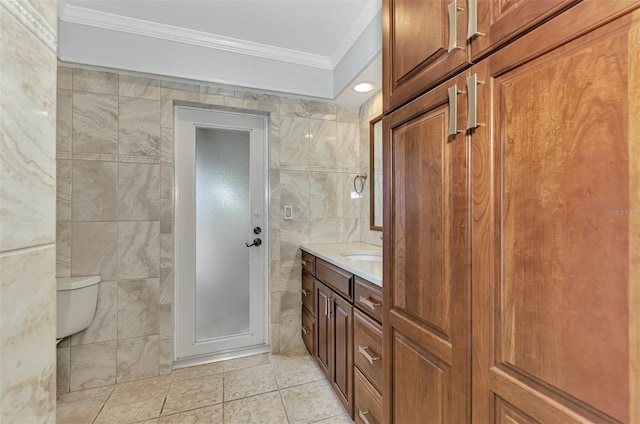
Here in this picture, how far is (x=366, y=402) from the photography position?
1421 millimetres

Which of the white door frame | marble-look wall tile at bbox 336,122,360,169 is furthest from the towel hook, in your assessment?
the white door frame

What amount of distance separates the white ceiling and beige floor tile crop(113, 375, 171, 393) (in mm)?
2205

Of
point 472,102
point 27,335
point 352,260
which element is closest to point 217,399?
point 352,260

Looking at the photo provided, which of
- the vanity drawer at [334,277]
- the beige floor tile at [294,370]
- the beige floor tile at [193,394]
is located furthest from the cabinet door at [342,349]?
the beige floor tile at [193,394]

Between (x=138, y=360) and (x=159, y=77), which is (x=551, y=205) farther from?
(x=138, y=360)

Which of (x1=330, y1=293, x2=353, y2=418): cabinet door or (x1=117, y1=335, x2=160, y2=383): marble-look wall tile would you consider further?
(x1=117, y1=335, x2=160, y2=383): marble-look wall tile

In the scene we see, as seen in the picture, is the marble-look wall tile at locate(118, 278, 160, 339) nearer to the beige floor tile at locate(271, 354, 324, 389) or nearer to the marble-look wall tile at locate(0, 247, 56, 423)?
the beige floor tile at locate(271, 354, 324, 389)

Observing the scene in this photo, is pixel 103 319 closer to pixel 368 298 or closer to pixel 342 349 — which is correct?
pixel 342 349

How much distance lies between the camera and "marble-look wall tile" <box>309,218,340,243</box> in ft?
8.37

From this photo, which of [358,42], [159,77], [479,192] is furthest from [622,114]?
[159,77]

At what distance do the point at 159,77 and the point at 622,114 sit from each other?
97.2 inches

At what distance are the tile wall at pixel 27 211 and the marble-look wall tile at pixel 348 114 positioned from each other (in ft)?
7.72

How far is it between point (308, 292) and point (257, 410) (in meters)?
0.84

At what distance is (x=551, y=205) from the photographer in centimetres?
57
